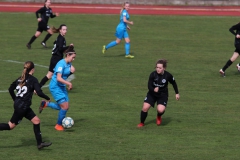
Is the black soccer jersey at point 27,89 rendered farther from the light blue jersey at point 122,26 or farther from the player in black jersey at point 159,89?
the light blue jersey at point 122,26

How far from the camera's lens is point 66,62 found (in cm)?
1467

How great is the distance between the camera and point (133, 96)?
18656 mm

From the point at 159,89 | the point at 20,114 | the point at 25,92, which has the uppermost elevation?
the point at 25,92

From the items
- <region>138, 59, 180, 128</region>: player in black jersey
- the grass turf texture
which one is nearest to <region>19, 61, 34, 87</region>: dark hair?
the grass turf texture

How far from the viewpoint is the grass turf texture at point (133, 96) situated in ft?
43.2

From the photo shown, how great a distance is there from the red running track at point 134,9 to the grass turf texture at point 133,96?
4.16 metres

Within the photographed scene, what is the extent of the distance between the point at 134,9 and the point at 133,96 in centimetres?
2251

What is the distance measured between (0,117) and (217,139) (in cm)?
580

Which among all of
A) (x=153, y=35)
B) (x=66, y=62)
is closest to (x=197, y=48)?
(x=153, y=35)

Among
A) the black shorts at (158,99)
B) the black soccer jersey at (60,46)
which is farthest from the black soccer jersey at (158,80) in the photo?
the black soccer jersey at (60,46)

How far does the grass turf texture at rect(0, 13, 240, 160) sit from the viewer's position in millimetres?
13172

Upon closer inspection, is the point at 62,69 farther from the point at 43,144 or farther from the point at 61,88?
the point at 43,144

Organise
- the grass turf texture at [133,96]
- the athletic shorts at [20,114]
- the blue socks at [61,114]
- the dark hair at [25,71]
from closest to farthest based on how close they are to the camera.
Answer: the dark hair at [25,71] → the athletic shorts at [20,114] → the grass turf texture at [133,96] → the blue socks at [61,114]

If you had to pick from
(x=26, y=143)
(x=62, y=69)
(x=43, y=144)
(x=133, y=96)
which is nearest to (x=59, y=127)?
(x=26, y=143)
